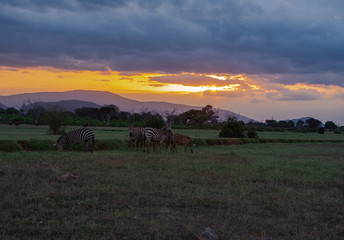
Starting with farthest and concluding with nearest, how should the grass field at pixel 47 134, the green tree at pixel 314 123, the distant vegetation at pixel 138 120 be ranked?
the green tree at pixel 314 123 < the distant vegetation at pixel 138 120 < the grass field at pixel 47 134

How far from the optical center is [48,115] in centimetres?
3722

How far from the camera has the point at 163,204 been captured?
876cm

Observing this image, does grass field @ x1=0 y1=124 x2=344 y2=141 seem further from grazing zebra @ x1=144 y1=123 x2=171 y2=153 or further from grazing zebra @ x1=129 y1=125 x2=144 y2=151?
grazing zebra @ x1=144 y1=123 x2=171 y2=153

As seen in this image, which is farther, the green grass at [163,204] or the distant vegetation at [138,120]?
the distant vegetation at [138,120]

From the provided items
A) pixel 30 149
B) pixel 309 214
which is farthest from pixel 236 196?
pixel 30 149

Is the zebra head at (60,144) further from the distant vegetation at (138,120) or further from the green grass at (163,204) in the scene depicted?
the distant vegetation at (138,120)

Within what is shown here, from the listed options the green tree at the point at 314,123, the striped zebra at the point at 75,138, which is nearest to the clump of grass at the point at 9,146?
the striped zebra at the point at 75,138

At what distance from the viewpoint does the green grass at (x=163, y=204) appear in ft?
22.3

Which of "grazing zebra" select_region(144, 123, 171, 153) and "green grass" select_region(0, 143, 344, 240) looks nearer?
"green grass" select_region(0, 143, 344, 240)

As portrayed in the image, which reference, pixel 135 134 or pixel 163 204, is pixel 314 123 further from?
pixel 163 204

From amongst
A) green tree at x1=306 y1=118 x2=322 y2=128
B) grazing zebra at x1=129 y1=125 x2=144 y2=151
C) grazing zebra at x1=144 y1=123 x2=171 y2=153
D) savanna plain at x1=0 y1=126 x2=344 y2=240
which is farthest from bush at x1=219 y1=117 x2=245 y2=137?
green tree at x1=306 y1=118 x2=322 y2=128

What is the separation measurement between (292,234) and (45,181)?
740 centimetres

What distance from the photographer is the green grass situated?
6.79 metres

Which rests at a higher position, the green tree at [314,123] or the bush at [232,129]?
the green tree at [314,123]
